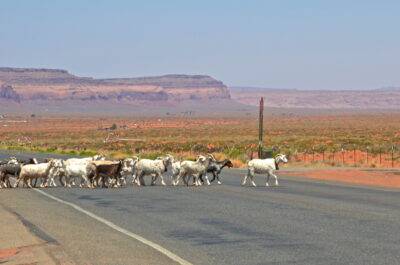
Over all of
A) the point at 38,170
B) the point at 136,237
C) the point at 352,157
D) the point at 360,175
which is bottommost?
the point at 352,157

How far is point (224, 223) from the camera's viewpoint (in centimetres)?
1817

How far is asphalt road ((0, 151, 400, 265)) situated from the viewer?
1338cm

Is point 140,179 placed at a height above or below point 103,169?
below

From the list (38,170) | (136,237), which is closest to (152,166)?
(38,170)

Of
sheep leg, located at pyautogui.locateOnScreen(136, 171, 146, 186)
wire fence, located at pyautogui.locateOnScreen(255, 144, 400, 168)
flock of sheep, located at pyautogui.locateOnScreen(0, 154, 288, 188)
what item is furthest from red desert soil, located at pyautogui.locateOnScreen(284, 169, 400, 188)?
sheep leg, located at pyautogui.locateOnScreen(136, 171, 146, 186)

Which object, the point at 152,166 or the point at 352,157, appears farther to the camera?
the point at 352,157

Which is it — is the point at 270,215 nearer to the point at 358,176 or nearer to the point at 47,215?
the point at 47,215

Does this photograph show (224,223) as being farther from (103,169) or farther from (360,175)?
(360,175)

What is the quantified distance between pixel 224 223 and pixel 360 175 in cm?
2418

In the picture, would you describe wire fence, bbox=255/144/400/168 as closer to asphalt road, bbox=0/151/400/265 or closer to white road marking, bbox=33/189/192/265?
asphalt road, bbox=0/151/400/265

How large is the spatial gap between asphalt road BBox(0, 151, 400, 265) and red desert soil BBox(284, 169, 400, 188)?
21.7 ft

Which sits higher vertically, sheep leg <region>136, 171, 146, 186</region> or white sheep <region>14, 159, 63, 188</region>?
white sheep <region>14, 159, 63, 188</region>

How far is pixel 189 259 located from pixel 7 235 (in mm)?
4845

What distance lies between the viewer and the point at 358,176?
40562 millimetres
